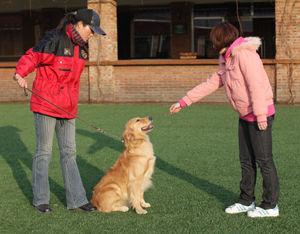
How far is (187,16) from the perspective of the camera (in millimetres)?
25859

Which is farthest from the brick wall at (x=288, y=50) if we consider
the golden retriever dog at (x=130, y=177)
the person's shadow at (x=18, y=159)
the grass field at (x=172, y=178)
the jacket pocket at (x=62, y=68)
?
the jacket pocket at (x=62, y=68)

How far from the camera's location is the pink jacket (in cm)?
554

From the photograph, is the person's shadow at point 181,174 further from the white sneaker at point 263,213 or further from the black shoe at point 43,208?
the black shoe at point 43,208

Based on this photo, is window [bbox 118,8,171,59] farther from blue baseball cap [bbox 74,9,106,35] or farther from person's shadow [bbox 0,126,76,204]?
blue baseball cap [bbox 74,9,106,35]

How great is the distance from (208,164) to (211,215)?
2971mm

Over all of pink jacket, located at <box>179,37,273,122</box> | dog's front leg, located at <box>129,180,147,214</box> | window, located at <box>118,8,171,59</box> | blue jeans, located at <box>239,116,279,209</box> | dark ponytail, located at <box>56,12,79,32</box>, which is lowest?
dog's front leg, located at <box>129,180,147,214</box>

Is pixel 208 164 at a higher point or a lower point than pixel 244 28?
lower

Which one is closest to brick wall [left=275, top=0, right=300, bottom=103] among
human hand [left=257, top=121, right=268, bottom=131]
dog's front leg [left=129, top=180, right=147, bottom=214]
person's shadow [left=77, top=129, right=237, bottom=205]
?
person's shadow [left=77, top=129, right=237, bottom=205]

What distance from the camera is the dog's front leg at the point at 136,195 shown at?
20.1ft

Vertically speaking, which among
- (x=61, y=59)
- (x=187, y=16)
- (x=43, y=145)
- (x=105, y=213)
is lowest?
(x=105, y=213)

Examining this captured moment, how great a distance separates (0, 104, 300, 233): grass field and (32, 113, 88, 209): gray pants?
19 centimetres

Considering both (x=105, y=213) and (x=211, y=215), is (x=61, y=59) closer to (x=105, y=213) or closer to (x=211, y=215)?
(x=105, y=213)

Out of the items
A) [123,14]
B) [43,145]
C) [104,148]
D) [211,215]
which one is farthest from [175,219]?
[123,14]

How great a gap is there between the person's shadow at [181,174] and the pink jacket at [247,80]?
140cm
